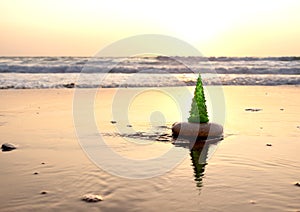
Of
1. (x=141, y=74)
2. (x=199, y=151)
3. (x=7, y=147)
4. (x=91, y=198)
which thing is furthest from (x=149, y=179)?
(x=141, y=74)

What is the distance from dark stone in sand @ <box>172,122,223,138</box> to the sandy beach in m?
0.53

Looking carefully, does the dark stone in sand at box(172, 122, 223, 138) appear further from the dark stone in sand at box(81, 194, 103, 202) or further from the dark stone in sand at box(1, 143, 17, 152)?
the dark stone in sand at box(81, 194, 103, 202)

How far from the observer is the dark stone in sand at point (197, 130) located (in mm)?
11392

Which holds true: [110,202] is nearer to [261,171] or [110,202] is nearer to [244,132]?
[261,171]

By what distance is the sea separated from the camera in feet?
99.7

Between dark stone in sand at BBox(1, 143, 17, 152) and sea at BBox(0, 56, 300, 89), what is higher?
sea at BBox(0, 56, 300, 89)

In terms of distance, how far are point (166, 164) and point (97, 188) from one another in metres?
2.10

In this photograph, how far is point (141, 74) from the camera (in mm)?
39781

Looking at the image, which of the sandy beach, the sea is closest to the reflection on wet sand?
the sandy beach

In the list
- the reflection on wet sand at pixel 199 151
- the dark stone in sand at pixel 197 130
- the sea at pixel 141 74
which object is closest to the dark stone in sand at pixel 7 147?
the reflection on wet sand at pixel 199 151

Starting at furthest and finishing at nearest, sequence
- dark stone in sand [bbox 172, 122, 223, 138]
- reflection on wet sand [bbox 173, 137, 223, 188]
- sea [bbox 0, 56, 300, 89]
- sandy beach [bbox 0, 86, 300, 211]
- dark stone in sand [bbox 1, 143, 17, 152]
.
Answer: sea [bbox 0, 56, 300, 89] → dark stone in sand [bbox 172, 122, 223, 138] → dark stone in sand [bbox 1, 143, 17, 152] → reflection on wet sand [bbox 173, 137, 223, 188] → sandy beach [bbox 0, 86, 300, 211]

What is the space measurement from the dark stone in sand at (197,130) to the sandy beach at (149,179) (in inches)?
20.8

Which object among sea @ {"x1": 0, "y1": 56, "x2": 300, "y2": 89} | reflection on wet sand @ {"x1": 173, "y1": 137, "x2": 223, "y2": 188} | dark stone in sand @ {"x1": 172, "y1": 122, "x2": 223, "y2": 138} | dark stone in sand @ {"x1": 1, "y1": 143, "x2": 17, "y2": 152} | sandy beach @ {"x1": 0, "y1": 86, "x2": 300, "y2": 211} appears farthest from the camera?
sea @ {"x1": 0, "y1": 56, "x2": 300, "y2": 89}

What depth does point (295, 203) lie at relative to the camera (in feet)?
20.2
